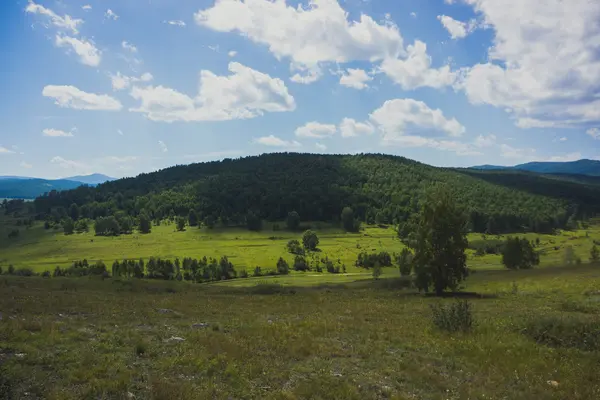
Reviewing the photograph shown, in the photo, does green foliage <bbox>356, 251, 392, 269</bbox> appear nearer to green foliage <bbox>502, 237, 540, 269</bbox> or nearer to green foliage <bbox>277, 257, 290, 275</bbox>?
green foliage <bbox>277, 257, 290, 275</bbox>

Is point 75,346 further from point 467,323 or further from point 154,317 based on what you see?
point 467,323

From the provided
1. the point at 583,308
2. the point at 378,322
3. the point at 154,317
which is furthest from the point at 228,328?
the point at 583,308

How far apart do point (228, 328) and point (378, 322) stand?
33.3 feet

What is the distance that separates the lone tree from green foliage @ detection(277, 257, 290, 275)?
116 metres

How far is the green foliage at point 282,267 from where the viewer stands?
16115 centimetres

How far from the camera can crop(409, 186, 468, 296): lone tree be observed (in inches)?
1845

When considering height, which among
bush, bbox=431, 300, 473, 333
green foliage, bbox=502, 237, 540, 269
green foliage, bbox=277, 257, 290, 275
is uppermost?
bush, bbox=431, 300, 473, 333

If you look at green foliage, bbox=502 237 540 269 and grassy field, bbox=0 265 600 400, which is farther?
green foliage, bbox=502 237 540 269

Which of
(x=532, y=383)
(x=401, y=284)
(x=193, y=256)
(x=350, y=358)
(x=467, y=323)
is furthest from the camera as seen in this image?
(x=193, y=256)

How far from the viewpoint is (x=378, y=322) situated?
85.9 ft

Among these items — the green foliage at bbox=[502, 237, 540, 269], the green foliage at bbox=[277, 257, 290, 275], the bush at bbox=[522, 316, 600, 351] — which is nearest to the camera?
the bush at bbox=[522, 316, 600, 351]

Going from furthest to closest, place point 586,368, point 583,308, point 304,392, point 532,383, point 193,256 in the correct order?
point 193,256, point 583,308, point 586,368, point 532,383, point 304,392

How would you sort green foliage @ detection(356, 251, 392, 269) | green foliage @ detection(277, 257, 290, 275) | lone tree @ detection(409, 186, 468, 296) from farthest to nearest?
green foliage @ detection(356, 251, 392, 269)
green foliage @ detection(277, 257, 290, 275)
lone tree @ detection(409, 186, 468, 296)

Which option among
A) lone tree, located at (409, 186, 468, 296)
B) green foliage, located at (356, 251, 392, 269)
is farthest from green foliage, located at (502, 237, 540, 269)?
lone tree, located at (409, 186, 468, 296)
